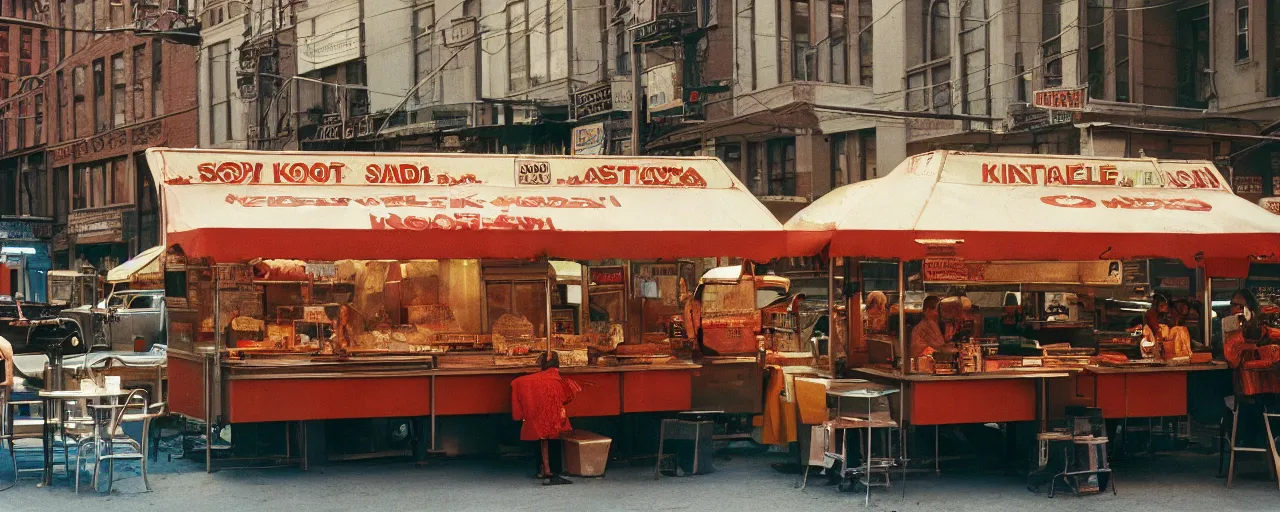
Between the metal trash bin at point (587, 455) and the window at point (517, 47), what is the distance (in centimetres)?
2241

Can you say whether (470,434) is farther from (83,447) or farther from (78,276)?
(78,276)

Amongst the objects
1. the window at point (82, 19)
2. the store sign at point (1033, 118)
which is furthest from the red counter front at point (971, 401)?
the window at point (82, 19)

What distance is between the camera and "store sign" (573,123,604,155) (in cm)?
2772

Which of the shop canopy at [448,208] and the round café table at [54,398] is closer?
the round café table at [54,398]

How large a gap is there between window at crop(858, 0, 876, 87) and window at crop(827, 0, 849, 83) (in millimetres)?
344

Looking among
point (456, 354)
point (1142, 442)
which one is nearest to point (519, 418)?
point (456, 354)

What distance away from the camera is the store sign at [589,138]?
27.7 metres

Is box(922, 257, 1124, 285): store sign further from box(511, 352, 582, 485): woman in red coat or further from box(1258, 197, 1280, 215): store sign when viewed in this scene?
box(511, 352, 582, 485): woman in red coat

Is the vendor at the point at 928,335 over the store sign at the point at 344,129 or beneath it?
beneath

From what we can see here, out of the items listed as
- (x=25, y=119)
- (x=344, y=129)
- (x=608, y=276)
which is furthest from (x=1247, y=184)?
(x=25, y=119)

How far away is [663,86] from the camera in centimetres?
2689

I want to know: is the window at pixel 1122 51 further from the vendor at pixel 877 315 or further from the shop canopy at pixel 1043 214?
the vendor at pixel 877 315

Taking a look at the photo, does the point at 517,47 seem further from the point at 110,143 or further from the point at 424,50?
the point at 110,143

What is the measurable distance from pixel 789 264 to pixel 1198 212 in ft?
52.9
